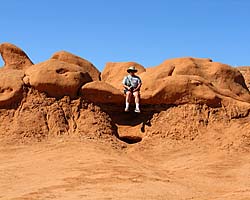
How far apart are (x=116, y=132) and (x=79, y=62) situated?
2648mm

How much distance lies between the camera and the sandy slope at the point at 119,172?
334 inches

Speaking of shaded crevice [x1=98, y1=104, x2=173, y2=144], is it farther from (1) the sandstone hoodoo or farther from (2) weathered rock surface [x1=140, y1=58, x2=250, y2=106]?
(2) weathered rock surface [x1=140, y1=58, x2=250, y2=106]

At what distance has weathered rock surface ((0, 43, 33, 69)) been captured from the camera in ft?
44.0

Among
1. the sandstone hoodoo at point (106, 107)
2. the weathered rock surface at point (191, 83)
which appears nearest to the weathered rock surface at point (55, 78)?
the sandstone hoodoo at point (106, 107)

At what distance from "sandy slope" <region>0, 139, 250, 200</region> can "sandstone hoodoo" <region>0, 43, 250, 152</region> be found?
452mm

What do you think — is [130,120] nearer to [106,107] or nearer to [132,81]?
[106,107]

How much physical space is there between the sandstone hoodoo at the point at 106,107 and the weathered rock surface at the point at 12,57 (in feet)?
0.09

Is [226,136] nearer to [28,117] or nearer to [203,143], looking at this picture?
[203,143]

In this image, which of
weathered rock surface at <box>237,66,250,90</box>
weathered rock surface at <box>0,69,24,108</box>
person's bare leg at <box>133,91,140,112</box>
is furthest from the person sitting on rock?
weathered rock surface at <box>237,66,250,90</box>

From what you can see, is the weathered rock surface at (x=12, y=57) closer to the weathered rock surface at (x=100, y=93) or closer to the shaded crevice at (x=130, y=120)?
the weathered rock surface at (x=100, y=93)

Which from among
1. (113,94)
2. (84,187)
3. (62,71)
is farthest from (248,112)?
(84,187)

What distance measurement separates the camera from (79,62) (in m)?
13.9

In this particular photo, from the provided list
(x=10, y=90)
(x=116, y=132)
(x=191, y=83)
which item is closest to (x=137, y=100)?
(x=116, y=132)

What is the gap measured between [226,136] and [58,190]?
5.24 meters
